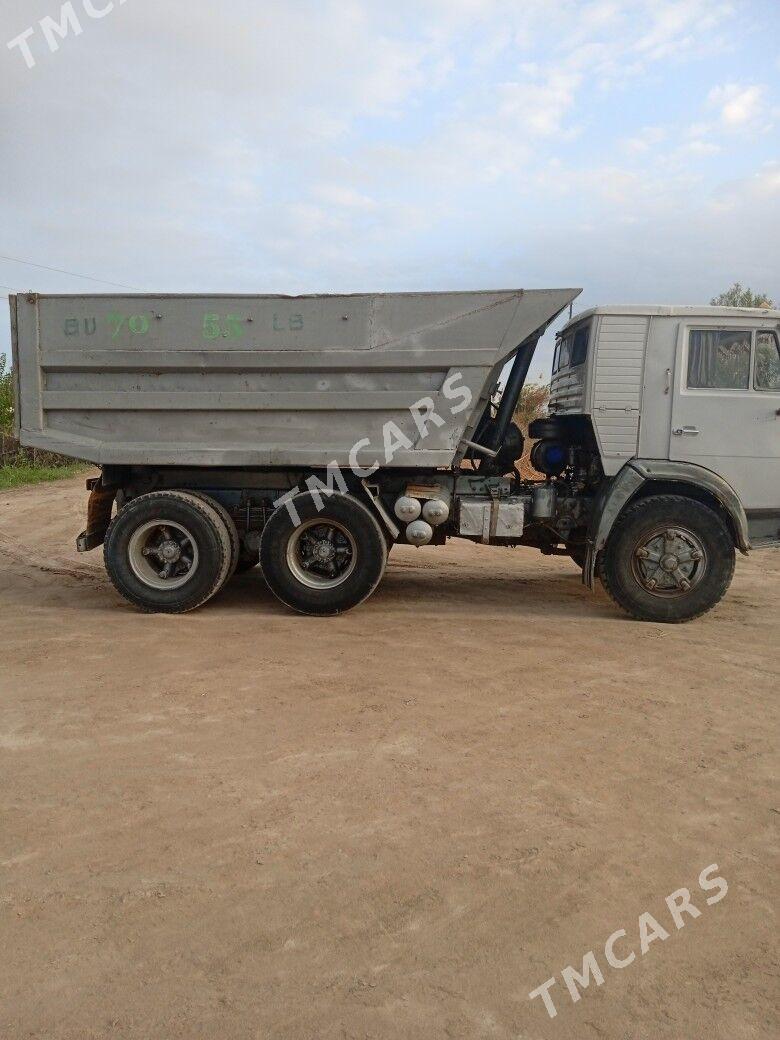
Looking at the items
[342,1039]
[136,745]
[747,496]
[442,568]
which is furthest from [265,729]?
[442,568]

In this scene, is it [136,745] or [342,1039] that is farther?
[136,745]

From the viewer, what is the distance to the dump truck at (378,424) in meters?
6.82

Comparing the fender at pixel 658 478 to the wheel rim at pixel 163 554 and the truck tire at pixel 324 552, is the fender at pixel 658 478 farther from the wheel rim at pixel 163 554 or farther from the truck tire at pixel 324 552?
the wheel rim at pixel 163 554

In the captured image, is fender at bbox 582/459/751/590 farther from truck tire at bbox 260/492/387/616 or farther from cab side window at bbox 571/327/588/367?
truck tire at bbox 260/492/387/616

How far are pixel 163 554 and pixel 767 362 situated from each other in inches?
219

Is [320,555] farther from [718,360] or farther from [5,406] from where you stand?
[5,406]

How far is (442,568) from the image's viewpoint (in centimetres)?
956

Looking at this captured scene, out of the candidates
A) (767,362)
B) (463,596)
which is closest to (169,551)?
(463,596)

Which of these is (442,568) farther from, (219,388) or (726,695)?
(726,695)

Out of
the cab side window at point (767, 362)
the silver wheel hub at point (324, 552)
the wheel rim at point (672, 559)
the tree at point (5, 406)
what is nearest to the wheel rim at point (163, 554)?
the silver wheel hub at point (324, 552)

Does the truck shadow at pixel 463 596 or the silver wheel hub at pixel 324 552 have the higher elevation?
the silver wheel hub at pixel 324 552

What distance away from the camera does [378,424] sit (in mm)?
6973

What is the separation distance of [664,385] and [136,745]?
202 inches

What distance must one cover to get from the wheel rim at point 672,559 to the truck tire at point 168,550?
145 inches
